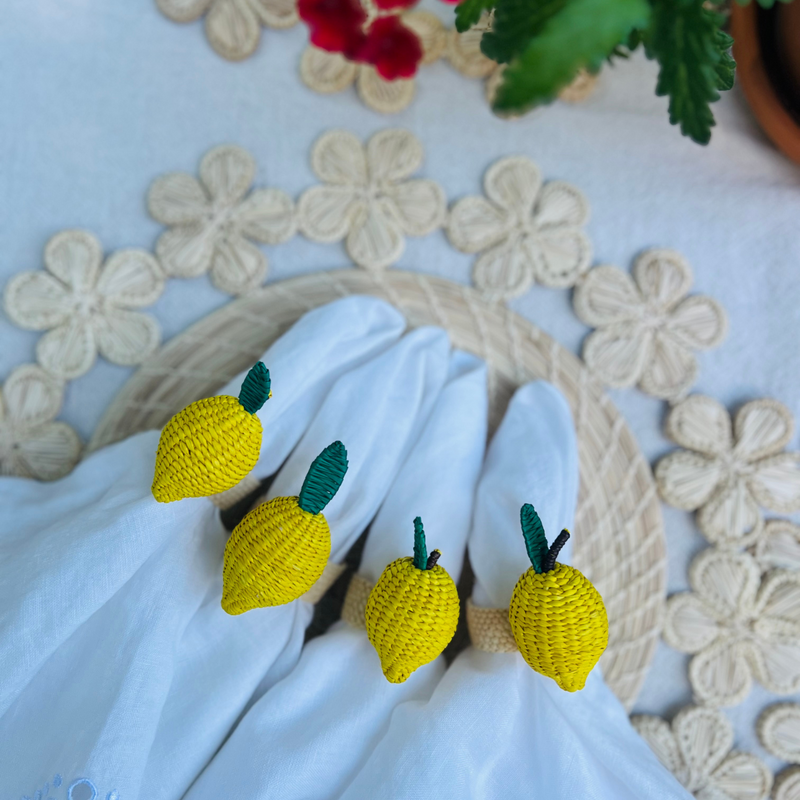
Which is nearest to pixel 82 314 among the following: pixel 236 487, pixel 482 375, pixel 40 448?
pixel 40 448

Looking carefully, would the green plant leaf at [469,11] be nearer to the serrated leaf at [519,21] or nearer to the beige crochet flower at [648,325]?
the serrated leaf at [519,21]

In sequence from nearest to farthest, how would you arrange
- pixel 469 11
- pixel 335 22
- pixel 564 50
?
1. pixel 564 50
2. pixel 469 11
3. pixel 335 22

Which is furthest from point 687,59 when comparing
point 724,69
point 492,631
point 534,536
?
point 492,631

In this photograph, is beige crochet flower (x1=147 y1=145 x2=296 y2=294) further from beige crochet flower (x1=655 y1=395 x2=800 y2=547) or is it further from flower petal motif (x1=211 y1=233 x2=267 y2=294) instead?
beige crochet flower (x1=655 y1=395 x2=800 y2=547)

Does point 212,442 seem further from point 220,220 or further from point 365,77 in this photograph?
point 365,77

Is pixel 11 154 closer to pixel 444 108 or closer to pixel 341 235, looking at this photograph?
pixel 341 235

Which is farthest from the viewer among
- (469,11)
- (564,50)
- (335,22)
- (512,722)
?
(335,22)

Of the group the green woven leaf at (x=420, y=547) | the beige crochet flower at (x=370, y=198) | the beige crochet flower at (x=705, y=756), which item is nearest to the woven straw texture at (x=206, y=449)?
the green woven leaf at (x=420, y=547)
